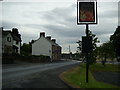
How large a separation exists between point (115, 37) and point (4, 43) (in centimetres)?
2719

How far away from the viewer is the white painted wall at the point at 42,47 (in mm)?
91375

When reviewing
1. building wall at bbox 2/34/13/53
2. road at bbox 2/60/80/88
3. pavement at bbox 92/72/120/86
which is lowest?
pavement at bbox 92/72/120/86

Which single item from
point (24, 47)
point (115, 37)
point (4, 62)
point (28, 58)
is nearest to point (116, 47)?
point (115, 37)

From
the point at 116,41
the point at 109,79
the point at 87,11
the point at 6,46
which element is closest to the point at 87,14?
the point at 87,11

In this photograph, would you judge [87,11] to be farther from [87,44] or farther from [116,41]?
[116,41]

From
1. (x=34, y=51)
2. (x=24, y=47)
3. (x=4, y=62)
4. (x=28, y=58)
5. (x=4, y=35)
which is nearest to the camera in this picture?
(x=4, y=62)

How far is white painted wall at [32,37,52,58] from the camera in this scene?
91375 millimetres

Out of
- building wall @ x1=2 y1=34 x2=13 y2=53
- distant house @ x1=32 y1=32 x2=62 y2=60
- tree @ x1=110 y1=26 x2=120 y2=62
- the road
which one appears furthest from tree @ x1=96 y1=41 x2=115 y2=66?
distant house @ x1=32 y1=32 x2=62 y2=60

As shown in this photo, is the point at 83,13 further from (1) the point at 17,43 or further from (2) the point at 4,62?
(1) the point at 17,43

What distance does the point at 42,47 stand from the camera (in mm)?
92188

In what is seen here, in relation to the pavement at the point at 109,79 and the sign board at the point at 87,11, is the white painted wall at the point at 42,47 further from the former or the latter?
the sign board at the point at 87,11

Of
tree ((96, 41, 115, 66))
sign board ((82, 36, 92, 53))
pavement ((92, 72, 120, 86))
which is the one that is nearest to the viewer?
sign board ((82, 36, 92, 53))

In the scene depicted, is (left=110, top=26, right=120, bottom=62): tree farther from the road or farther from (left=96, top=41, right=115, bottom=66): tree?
the road

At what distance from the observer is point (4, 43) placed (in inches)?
2566
